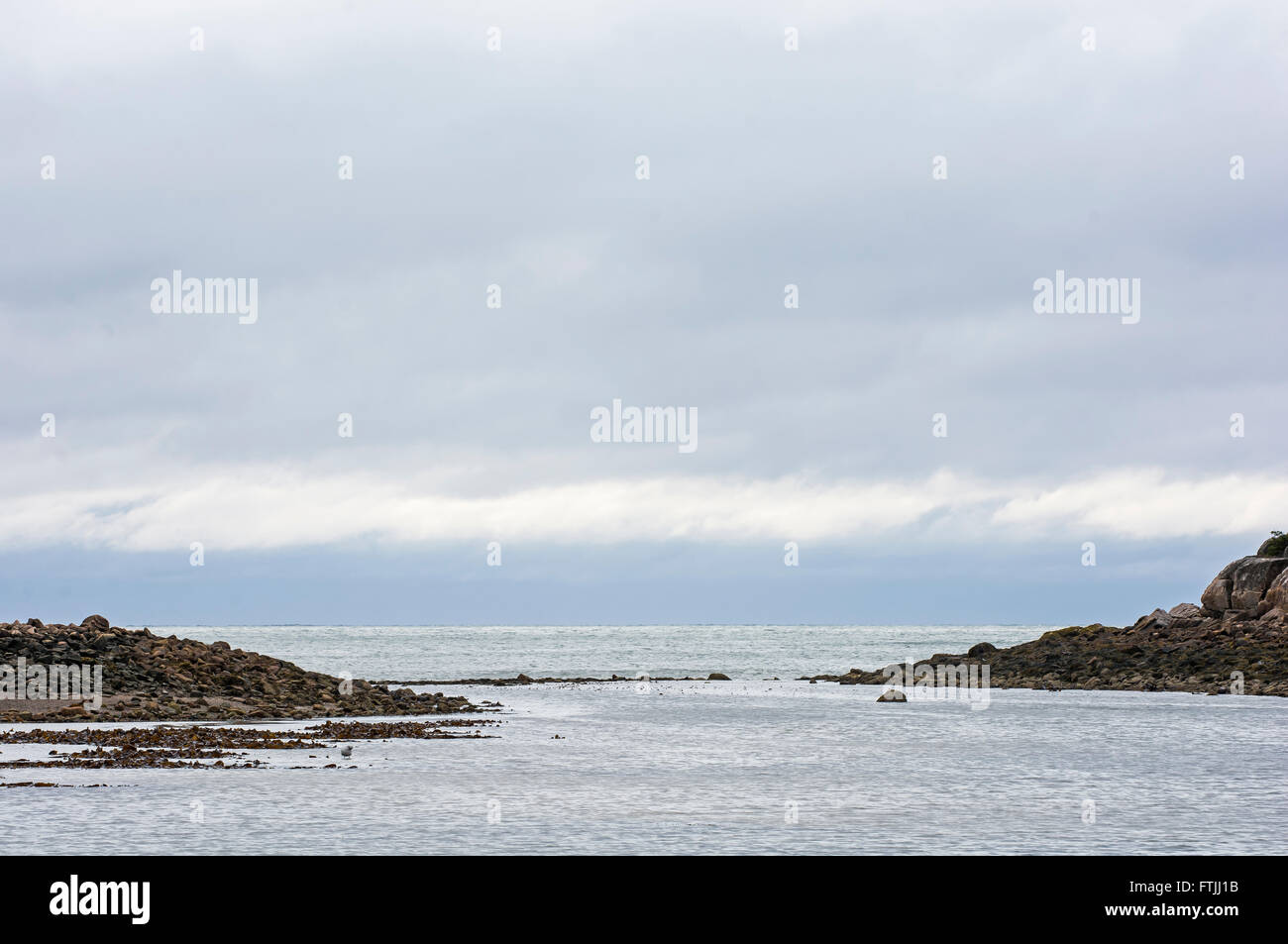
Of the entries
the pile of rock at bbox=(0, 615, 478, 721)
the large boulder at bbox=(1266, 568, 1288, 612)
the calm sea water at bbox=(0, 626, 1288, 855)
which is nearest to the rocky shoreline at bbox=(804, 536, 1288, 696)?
the large boulder at bbox=(1266, 568, 1288, 612)

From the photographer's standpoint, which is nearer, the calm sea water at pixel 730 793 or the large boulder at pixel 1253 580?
the calm sea water at pixel 730 793

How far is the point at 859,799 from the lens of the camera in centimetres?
2534

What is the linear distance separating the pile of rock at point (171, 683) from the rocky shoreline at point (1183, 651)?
40.0 meters

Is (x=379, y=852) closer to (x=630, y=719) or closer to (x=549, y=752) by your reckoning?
(x=549, y=752)

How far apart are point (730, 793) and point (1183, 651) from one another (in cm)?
5685

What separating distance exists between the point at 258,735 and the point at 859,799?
20.4m

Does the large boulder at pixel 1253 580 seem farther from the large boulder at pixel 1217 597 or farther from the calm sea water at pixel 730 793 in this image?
the calm sea water at pixel 730 793

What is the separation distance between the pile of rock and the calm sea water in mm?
8659

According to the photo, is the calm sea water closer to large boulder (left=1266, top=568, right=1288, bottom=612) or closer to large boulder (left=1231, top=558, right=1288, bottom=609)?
large boulder (left=1266, top=568, right=1288, bottom=612)

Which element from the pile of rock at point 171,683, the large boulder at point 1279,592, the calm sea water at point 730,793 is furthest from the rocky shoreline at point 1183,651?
the pile of rock at point 171,683

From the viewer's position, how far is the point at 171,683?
47.0 metres

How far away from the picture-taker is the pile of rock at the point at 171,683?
4353 centimetres

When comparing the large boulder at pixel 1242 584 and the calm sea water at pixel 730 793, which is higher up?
the large boulder at pixel 1242 584

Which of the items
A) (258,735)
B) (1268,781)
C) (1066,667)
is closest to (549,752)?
(258,735)
